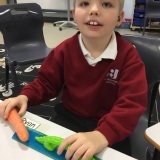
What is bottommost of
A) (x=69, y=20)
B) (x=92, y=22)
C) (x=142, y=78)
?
(x=69, y=20)

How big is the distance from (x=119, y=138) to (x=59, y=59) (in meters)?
0.38

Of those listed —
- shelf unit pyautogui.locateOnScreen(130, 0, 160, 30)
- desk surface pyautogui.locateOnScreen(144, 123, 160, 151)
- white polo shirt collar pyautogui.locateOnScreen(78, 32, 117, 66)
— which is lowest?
shelf unit pyautogui.locateOnScreen(130, 0, 160, 30)

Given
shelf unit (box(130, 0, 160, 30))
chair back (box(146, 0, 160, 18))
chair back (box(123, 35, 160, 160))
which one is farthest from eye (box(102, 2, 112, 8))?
shelf unit (box(130, 0, 160, 30))

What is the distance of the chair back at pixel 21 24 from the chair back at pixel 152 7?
2.04 meters

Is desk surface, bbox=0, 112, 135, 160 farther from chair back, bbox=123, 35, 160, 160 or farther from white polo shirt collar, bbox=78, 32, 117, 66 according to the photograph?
chair back, bbox=123, 35, 160, 160

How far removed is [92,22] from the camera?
2.25 feet

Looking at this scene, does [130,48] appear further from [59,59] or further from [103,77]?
[59,59]

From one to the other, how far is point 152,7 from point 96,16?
3.06 meters

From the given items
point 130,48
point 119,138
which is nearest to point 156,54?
point 130,48

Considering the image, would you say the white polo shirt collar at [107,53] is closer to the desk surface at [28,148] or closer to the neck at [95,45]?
the neck at [95,45]

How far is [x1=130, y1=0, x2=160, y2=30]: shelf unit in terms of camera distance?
3896 millimetres

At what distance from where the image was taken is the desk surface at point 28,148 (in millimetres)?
491

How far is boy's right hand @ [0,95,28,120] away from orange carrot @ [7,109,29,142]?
1 cm

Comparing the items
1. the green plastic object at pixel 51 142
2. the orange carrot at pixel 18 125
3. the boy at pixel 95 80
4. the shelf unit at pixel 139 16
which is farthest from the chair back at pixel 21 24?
the shelf unit at pixel 139 16
